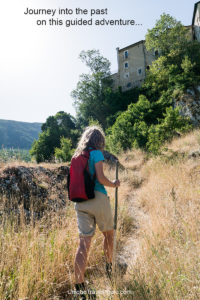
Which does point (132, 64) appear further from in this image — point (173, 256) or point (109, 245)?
point (173, 256)

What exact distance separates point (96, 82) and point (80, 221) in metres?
38.1

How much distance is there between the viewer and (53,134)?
1556 inches

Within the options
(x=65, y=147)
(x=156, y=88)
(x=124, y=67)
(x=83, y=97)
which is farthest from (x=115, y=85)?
(x=65, y=147)

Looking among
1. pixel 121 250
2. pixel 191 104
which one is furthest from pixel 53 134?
pixel 121 250

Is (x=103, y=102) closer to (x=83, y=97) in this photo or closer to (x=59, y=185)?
(x=83, y=97)

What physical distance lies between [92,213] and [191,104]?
16.3m

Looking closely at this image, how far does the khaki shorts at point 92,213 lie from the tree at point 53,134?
33.2m

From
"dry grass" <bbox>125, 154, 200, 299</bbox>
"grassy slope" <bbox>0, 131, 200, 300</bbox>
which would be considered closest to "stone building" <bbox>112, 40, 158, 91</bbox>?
"dry grass" <bbox>125, 154, 200, 299</bbox>

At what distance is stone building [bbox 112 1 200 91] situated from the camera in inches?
1314

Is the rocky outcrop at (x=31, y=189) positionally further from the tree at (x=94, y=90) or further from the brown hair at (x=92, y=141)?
the tree at (x=94, y=90)

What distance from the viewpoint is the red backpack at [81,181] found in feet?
7.28

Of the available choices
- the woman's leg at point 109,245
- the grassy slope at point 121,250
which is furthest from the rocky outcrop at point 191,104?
the woman's leg at point 109,245

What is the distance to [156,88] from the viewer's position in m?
24.4

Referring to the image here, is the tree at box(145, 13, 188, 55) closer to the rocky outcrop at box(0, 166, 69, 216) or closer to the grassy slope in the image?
the rocky outcrop at box(0, 166, 69, 216)
